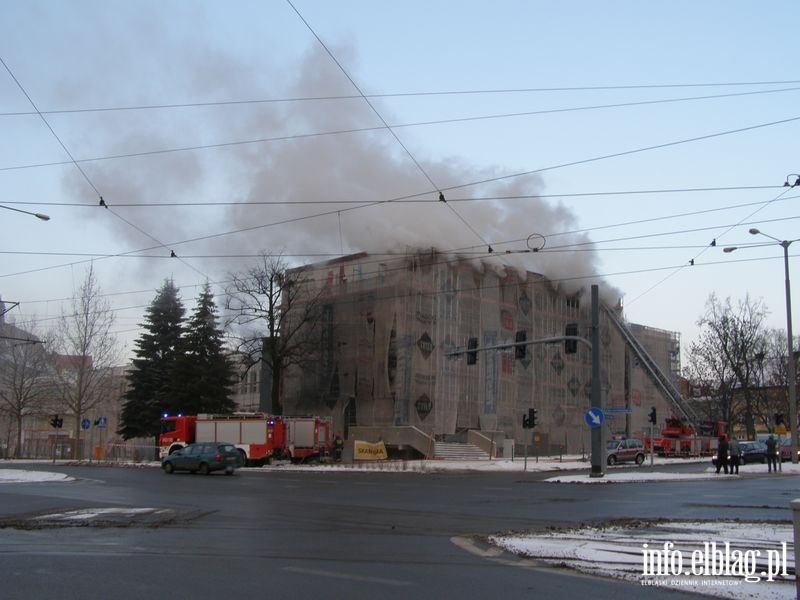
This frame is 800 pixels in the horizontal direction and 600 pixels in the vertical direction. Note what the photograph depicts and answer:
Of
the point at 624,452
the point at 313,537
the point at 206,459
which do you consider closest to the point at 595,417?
the point at 624,452

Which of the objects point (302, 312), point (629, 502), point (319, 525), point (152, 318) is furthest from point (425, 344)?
point (319, 525)

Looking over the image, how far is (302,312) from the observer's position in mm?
58781

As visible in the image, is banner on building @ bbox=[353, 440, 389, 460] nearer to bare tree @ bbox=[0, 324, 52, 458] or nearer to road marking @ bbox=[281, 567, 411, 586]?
bare tree @ bbox=[0, 324, 52, 458]

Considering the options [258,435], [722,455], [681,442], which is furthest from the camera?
[681,442]

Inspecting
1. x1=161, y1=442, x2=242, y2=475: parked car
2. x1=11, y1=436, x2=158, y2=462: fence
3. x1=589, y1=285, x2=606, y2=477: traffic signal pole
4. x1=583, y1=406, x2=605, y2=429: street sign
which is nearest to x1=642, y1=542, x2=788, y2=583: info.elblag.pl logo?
x1=583, y1=406, x2=605, y2=429: street sign

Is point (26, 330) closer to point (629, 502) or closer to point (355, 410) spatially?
point (355, 410)

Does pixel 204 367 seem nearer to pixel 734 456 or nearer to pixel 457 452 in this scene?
pixel 457 452

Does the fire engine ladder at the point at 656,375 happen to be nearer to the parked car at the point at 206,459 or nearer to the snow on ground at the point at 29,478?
the parked car at the point at 206,459

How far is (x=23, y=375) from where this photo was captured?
60.9 m

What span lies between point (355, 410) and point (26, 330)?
101 ft

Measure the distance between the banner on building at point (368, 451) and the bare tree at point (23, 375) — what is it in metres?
29.1

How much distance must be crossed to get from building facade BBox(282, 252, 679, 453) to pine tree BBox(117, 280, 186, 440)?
873 cm

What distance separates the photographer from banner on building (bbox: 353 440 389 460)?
46.8 meters

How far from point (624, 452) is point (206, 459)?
80.4 feet
